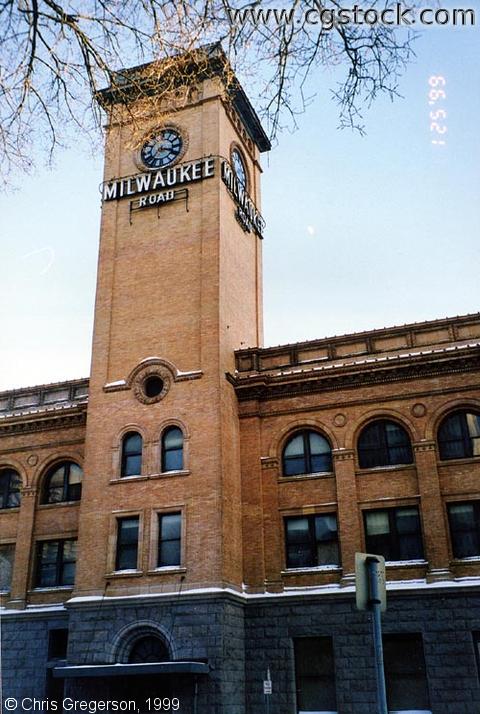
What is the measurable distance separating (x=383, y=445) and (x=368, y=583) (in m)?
21.8

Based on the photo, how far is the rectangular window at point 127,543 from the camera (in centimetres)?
2834

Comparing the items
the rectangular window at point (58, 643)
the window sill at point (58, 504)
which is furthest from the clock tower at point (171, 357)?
the rectangular window at point (58, 643)

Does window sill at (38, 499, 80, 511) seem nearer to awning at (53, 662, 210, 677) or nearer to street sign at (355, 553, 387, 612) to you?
awning at (53, 662, 210, 677)

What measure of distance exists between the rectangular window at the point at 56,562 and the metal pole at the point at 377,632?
25.7 metres

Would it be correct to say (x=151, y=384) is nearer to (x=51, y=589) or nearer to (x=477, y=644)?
(x=51, y=589)

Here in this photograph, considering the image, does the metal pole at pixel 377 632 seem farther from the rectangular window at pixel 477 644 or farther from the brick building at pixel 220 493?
the rectangular window at pixel 477 644

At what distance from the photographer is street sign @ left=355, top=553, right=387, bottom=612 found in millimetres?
7645

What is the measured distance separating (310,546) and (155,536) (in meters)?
5.94

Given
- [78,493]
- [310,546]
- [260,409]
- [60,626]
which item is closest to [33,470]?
[78,493]

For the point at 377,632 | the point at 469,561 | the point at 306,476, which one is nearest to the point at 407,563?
the point at 469,561

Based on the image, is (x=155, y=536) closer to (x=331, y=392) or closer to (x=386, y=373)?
(x=331, y=392)

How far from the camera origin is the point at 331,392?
99.5 ft

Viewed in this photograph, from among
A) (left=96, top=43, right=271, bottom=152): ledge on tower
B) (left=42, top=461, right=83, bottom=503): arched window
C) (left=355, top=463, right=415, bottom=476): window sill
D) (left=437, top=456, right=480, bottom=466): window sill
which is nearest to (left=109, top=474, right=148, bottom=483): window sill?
(left=42, top=461, right=83, bottom=503): arched window

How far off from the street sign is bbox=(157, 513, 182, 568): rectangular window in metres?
20.8
